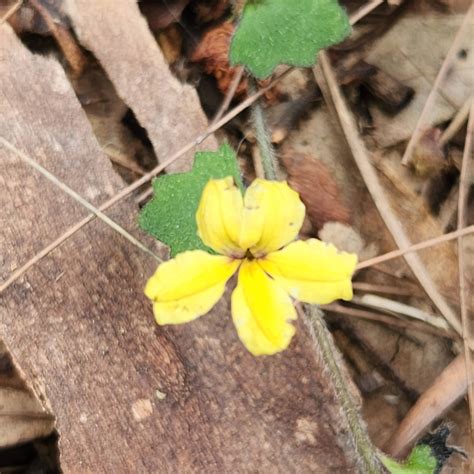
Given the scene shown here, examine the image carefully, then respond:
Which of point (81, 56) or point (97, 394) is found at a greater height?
point (81, 56)

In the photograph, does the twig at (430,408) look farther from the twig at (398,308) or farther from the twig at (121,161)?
the twig at (121,161)

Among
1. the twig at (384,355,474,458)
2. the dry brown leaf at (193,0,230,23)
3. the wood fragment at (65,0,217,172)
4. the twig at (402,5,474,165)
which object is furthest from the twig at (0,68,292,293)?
the twig at (384,355,474,458)

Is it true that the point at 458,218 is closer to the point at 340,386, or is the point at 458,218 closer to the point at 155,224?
the point at 340,386

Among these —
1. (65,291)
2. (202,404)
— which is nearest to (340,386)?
(202,404)

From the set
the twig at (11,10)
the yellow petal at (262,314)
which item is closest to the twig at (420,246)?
the yellow petal at (262,314)

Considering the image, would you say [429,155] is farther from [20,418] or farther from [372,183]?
[20,418]

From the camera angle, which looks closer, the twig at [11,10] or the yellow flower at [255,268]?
the yellow flower at [255,268]

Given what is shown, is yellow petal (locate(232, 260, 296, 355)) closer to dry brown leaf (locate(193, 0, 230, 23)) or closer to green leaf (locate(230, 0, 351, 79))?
green leaf (locate(230, 0, 351, 79))
